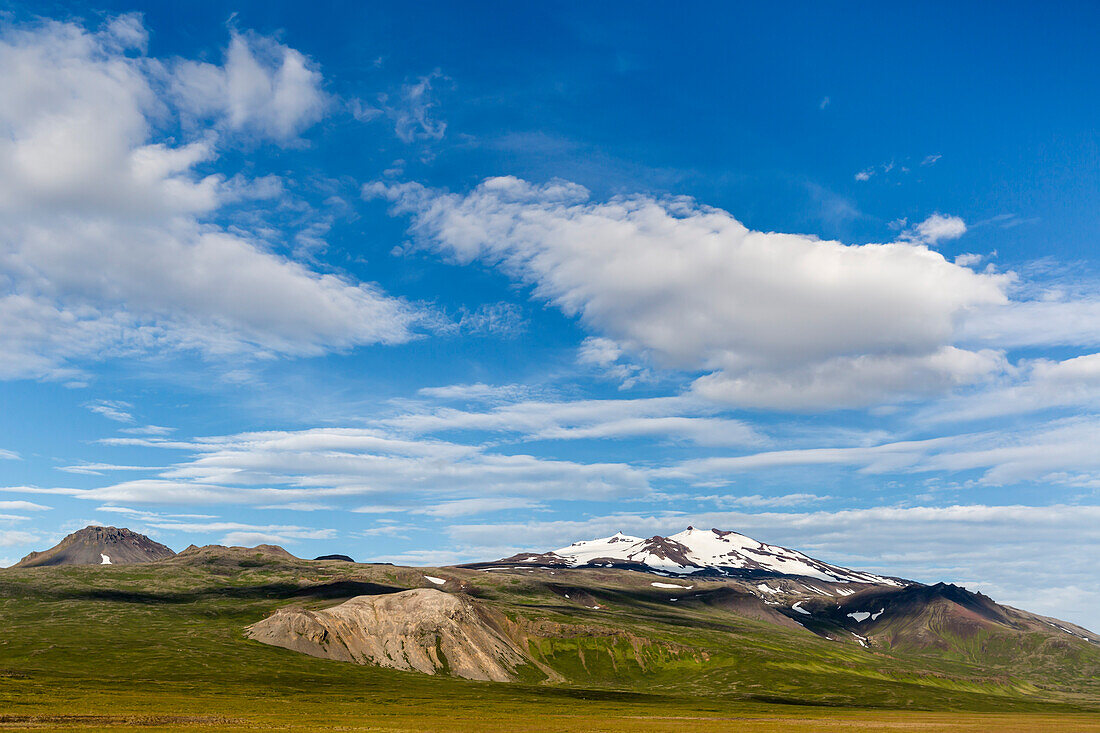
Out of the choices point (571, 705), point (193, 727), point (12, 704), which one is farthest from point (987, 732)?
point (12, 704)

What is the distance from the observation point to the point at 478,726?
11412 cm

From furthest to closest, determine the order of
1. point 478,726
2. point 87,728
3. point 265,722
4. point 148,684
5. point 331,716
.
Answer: point 148,684
point 331,716
point 478,726
point 265,722
point 87,728

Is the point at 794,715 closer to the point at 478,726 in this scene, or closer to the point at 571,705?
the point at 571,705

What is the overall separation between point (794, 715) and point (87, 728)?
490 ft

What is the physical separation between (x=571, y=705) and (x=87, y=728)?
116756 millimetres

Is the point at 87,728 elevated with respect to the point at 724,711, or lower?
elevated

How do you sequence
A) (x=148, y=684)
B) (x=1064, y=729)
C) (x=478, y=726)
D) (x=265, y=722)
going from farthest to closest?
(x=148, y=684) → (x=1064, y=729) → (x=478, y=726) → (x=265, y=722)

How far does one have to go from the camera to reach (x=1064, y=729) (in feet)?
468

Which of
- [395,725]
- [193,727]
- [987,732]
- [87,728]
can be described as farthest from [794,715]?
[87,728]

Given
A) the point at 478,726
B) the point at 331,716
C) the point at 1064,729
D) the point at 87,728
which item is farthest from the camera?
the point at 1064,729

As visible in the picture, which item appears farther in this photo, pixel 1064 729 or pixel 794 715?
pixel 794 715

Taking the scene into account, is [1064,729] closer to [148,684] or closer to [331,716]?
[331,716]

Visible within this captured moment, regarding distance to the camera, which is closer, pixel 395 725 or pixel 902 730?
pixel 395 725

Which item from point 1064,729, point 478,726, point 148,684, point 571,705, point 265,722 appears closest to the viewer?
point 265,722
